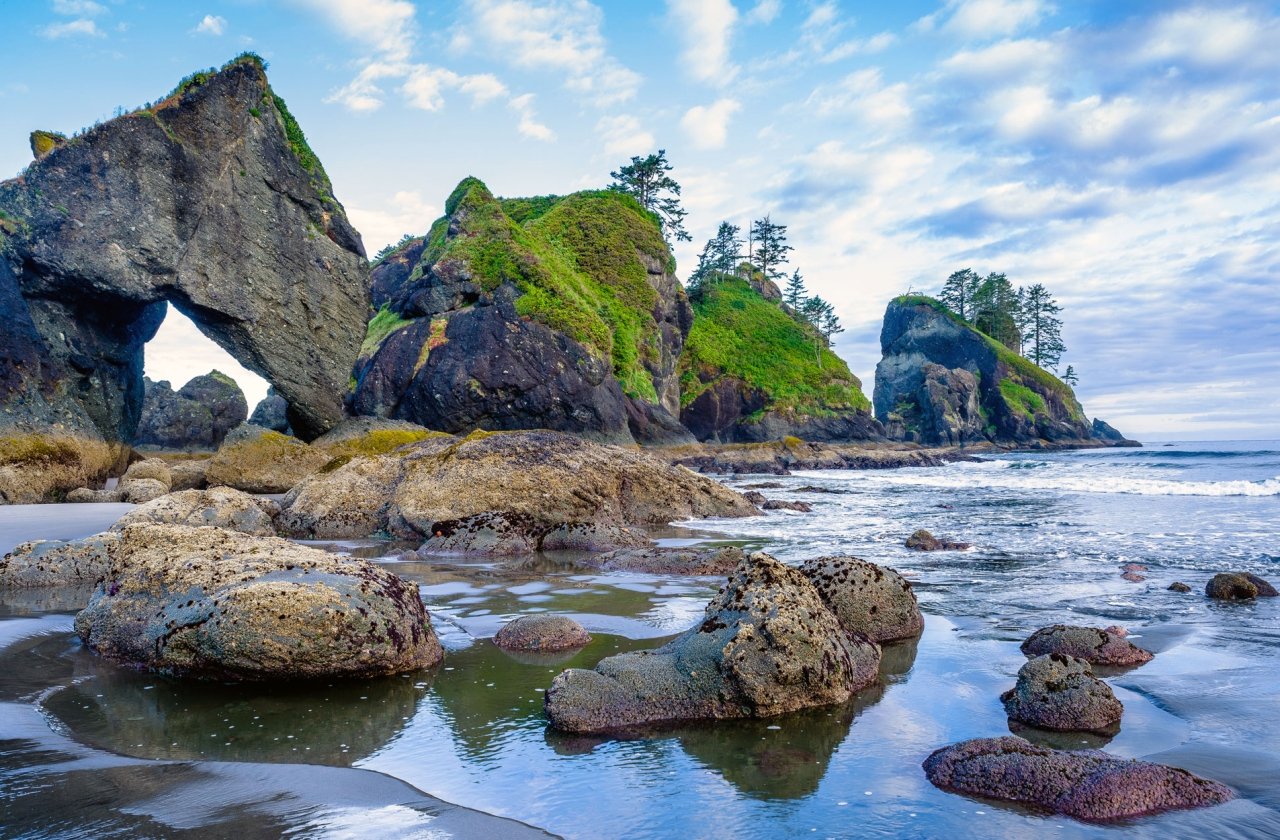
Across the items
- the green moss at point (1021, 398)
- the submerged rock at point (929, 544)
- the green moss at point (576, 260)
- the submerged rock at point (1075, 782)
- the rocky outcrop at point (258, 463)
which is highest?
the green moss at point (576, 260)

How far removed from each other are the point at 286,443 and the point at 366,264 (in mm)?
9254

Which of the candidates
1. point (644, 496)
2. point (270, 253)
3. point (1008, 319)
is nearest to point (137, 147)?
point (270, 253)

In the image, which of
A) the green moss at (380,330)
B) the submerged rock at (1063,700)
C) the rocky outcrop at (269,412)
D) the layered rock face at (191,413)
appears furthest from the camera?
the rocky outcrop at (269,412)

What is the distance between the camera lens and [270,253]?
2188 cm

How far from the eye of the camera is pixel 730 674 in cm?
392

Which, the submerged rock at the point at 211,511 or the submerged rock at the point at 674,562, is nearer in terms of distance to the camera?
the submerged rock at the point at 674,562

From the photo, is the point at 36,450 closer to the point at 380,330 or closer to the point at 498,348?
the point at 498,348

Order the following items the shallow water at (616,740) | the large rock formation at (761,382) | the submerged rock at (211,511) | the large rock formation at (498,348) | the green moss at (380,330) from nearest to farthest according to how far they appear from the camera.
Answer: the shallow water at (616,740) < the submerged rock at (211,511) < the large rock formation at (498,348) < the green moss at (380,330) < the large rock formation at (761,382)

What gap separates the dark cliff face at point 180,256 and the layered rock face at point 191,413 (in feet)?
69.7

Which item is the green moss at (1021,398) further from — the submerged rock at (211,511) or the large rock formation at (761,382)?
the submerged rock at (211,511)

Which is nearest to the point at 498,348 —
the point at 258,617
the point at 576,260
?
the point at 576,260

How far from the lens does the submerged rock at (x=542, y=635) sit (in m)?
5.18

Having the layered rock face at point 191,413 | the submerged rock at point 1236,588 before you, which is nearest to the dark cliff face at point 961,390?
the layered rock face at point 191,413

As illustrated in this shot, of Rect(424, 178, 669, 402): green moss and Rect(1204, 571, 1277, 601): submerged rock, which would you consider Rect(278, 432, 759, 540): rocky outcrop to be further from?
Rect(424, 178, 669, 402): green moss
